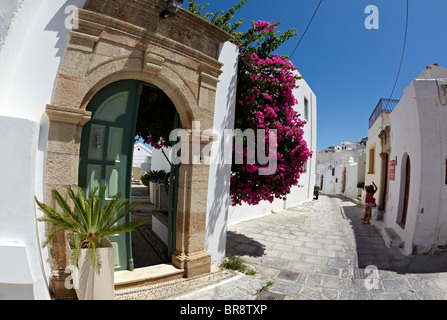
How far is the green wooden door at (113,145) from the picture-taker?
9.67 ft

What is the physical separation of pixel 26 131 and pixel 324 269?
453cm

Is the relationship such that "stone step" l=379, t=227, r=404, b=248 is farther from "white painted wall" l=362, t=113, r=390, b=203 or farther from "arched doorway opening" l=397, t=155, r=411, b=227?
"white painted wall" l=362, t=113, r=390, b=203

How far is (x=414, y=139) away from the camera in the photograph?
15.8 ft

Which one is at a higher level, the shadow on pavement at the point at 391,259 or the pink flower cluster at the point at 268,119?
the pink flower cluster at the point at 268,119

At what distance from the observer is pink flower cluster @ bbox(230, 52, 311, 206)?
426 centimetres

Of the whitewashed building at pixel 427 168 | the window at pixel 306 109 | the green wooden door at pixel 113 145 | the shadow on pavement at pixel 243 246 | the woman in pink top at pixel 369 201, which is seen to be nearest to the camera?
the green wooden door at pixel 113 145

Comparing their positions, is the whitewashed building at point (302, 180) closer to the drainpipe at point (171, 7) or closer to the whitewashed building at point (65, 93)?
the whitewashed building at point (65, 93)

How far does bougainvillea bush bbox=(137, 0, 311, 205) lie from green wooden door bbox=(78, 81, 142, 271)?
40.2 inches

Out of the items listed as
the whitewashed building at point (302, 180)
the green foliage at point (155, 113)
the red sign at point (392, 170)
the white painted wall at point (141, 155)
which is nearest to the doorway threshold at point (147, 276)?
the green foliage at point (155, 113)

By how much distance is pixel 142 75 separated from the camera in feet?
10.3

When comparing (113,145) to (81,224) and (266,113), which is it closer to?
(81,224)

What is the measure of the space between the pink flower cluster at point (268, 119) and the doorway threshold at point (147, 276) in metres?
1.81

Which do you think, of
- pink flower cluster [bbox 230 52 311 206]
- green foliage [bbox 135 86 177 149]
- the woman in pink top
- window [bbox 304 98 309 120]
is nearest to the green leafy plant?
pink flower cluster [bbox 230 52 311 206]
